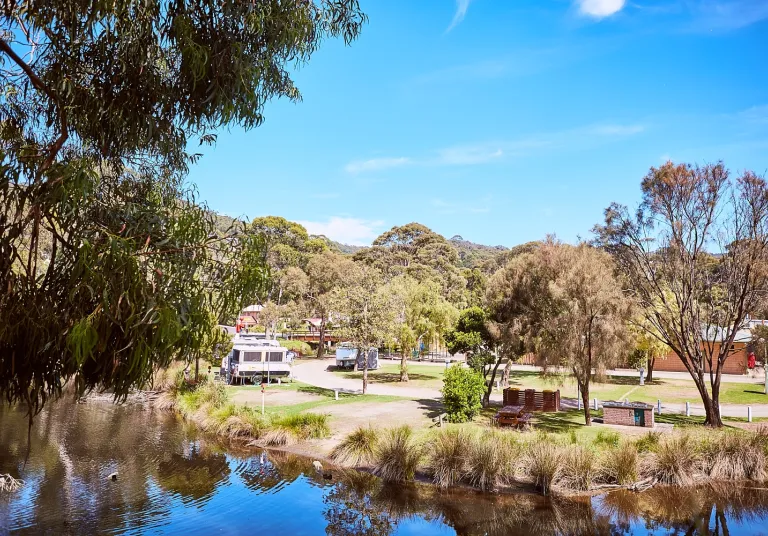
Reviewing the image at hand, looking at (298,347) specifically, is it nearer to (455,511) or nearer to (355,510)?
(355,510)

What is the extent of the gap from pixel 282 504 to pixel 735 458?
1017cm

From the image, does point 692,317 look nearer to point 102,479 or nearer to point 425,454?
point 425,454

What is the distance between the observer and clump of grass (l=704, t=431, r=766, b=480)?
12281 millimetres

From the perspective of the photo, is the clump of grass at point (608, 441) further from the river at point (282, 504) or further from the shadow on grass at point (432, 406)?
the shadow on grass at point (432, 406)

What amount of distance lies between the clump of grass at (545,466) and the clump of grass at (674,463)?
211 centimetres

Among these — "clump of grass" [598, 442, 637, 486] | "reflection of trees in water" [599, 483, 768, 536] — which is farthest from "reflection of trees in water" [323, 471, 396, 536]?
"clump of grass" [598, 442, 637, 486]

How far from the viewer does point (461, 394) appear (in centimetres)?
1780

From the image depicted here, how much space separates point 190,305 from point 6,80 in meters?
4.54

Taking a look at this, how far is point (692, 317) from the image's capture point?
62.7 feet

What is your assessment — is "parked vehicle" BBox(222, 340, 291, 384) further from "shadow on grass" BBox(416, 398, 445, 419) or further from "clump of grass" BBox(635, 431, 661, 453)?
"clump of grass" BBox(635, 431, 661, 453)

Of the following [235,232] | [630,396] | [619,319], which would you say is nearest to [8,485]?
[235,232]

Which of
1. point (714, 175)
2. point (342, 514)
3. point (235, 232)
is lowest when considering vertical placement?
point (342, 514)

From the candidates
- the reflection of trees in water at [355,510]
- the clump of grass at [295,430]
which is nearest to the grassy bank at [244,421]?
the clump of grass at [295,430]

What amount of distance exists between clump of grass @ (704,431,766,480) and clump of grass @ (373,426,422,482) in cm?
669
